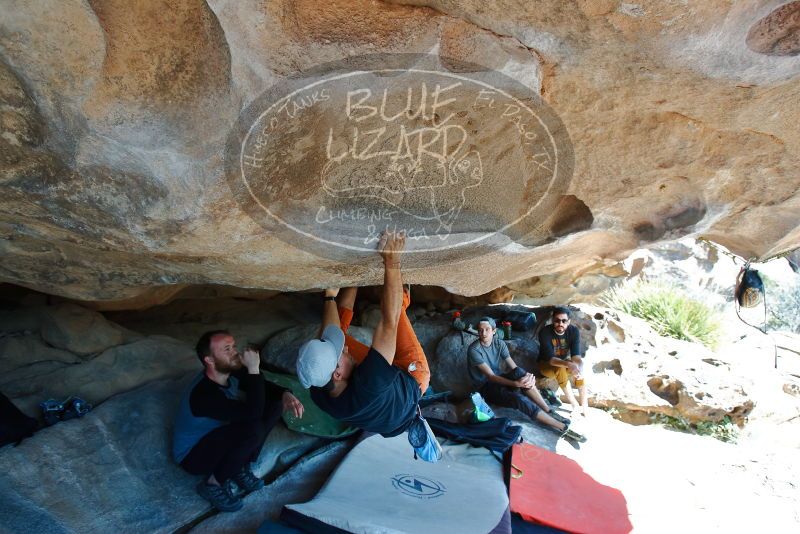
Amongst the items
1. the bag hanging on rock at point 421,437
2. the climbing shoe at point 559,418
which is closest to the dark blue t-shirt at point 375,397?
the bag hanging on rock at point 421,437

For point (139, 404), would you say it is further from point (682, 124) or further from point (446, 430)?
point (682, 124)

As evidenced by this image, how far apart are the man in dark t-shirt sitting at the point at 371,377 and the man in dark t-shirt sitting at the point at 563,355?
251cm

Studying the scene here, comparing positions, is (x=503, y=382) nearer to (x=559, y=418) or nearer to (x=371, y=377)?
(x=559, y=418)

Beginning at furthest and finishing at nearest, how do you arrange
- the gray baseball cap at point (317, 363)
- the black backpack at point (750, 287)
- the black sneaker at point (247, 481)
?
1. the black backpack at point (750, 287)
2. the black sneaker at point (247, 481)
3. the gray baseball cap at point (317, 363)

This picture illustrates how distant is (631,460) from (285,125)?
3676 mm

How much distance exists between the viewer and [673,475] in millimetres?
4043

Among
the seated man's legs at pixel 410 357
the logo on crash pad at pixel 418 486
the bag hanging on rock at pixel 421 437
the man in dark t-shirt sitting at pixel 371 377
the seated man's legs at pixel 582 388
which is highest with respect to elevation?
the seated man's legs at pixel 582 388

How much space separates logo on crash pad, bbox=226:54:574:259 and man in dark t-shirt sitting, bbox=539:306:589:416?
1975mm

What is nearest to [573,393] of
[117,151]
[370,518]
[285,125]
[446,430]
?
[446,430]

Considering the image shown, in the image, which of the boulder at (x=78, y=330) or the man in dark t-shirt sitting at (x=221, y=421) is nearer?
the man in dark t-shirt sitting at (x=221, y=421)

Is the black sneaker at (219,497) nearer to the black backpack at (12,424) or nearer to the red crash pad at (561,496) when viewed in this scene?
the black backpack at (12,424)

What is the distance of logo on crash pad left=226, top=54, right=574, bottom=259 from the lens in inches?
75.7

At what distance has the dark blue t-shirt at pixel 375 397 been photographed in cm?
242

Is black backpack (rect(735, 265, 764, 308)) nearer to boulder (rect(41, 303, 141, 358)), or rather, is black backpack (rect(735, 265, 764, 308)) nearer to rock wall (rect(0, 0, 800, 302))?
rock wall (rect(0, 0, 800, 302))
